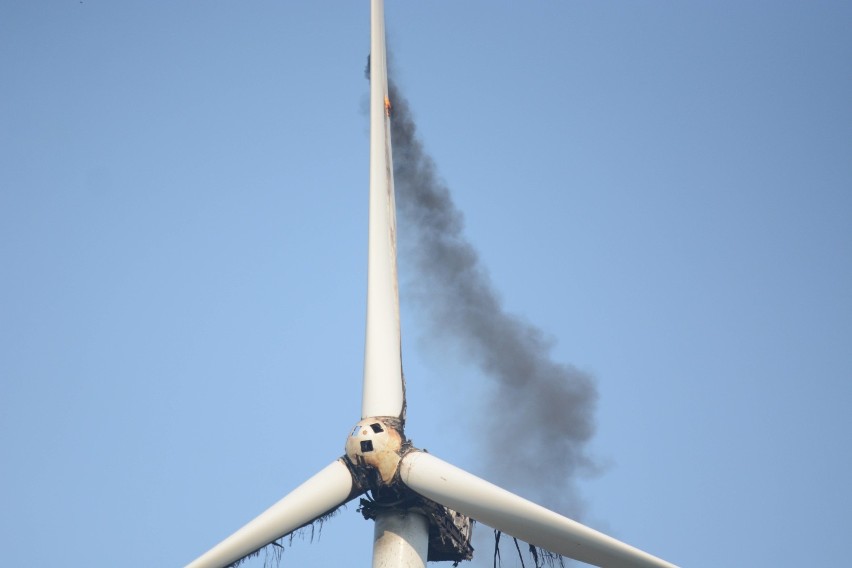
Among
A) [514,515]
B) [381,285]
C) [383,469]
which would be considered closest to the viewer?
[514,515]

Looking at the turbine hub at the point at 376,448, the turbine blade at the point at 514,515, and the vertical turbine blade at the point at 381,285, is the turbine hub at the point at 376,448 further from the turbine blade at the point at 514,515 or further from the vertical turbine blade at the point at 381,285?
the vertical turbine blade at the point at 381,285

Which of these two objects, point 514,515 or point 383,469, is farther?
point 383,469

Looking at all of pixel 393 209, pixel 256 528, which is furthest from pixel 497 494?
pixel 393 209

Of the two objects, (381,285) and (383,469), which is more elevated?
(381,285)

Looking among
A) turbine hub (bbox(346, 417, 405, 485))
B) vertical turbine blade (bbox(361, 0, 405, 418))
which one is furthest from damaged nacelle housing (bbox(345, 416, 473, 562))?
vertical turbine blade (bbox(361, 0, 405, 418))

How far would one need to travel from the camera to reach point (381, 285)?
45.9m

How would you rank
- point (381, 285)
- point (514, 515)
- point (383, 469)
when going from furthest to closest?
point (381, 285), point (383, 469), point (514, 515)

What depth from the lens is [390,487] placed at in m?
41.5

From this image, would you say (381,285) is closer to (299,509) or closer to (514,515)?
(299,509)

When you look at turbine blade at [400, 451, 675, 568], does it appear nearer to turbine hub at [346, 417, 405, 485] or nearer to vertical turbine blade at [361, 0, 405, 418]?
turbine hub at [346, 417, 405, 485]

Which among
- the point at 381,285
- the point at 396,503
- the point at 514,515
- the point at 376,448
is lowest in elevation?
the point at 514,515

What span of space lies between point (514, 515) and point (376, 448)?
4515 mm

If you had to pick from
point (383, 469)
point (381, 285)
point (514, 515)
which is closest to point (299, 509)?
point (383, 469)

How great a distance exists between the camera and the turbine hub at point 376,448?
41531 millimetres
